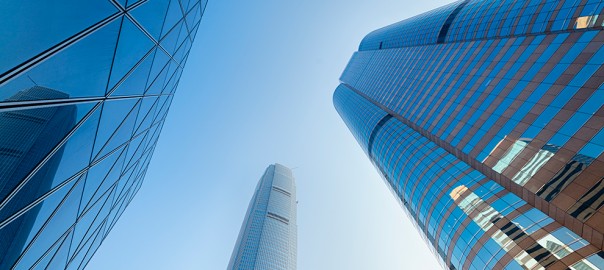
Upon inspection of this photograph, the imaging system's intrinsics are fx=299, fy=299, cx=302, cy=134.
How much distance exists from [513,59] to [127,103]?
49.8 meters

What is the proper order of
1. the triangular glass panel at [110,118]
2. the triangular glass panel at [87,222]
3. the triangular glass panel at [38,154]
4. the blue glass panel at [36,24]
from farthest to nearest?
1. the triangular glass panel at [87,222]
2. the triangular glass panel at [110,118]
3. the triangular glass panel at [38,154]
4. the blue glass panel at [36,24]

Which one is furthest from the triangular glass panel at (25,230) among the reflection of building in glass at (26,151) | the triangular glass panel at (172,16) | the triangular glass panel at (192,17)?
the triangular glass panel at (192,17)

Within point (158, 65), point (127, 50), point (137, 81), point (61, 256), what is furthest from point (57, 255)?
point (158, 65)

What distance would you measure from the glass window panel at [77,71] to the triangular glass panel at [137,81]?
1.71m

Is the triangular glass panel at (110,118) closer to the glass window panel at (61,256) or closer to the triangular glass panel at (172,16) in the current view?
the triangular glass panel at (172,16)

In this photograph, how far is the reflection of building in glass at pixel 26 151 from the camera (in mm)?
5816

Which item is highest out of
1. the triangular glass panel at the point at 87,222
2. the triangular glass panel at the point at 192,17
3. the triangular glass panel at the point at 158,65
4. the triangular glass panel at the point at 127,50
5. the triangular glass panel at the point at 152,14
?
the triangular glass panel at the point at 192,17

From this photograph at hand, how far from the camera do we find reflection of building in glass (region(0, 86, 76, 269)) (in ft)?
19.1

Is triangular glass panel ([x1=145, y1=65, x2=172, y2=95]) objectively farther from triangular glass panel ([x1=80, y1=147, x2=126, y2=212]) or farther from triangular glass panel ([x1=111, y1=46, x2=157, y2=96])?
triangular glass panel ([x1=80, y1=147, x2=126, y2=212])

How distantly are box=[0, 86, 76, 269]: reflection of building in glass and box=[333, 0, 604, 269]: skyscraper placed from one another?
3446cm

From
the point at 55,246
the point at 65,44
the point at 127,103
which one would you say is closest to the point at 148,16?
the point at 127,103

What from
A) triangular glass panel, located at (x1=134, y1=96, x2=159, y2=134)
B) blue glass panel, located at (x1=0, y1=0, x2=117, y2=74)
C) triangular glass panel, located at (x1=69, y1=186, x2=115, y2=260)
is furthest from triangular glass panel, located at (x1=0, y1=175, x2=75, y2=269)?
triangular glass panel, located at (x1=134, y1=96, x2=159, y2=134)

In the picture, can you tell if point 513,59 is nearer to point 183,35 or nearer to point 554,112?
point 554,112

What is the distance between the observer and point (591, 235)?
24359mm
